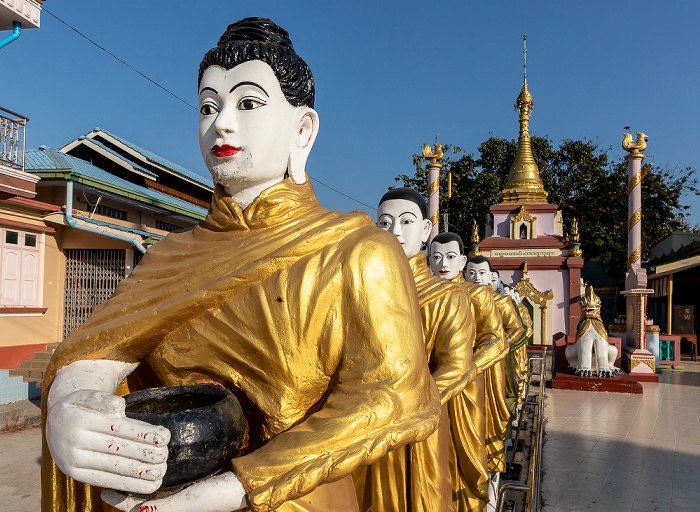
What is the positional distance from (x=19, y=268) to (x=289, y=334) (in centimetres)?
896

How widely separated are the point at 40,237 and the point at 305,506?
9.33m

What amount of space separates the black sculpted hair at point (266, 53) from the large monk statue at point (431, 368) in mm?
1107

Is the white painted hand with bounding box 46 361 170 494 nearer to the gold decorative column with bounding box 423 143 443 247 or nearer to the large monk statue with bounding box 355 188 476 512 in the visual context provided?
the large monk statue with bounding box 355 188 476 512

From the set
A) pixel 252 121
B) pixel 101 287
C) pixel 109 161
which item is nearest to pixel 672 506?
pixel 252 121

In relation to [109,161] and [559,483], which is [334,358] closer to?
[559,483]

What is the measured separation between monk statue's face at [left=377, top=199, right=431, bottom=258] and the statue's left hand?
2.17m

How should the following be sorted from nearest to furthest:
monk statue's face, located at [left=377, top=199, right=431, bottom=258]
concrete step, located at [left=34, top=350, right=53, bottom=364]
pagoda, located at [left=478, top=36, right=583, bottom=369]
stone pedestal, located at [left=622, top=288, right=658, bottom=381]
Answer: monk statue's face, located at [left=377, top=199, right=431, bottom=258] → concrete step, located at [left=34, top=350, right=53, bottom=364] → stone pedestal, located at [left=622, top=288, right=658, bottom=381] → pagoda, located at [left=478, top=36, right=583, bottom=369]

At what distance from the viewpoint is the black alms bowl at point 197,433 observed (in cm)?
102

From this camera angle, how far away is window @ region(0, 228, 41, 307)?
27.4 feet

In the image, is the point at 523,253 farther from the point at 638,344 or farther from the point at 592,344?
the point at 592,344

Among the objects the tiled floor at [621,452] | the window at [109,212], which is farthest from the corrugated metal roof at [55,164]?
the tiled floor at [621,452]

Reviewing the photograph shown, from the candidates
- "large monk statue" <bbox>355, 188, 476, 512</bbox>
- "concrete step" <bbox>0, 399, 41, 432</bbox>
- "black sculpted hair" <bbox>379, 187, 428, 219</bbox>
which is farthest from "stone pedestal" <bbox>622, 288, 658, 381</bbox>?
"concrete step" <bbox>0, 399, 41, 432</bbox>

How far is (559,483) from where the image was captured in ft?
17.8

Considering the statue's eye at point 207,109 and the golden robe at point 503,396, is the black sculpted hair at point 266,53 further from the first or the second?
the golden robe at point 503,396
